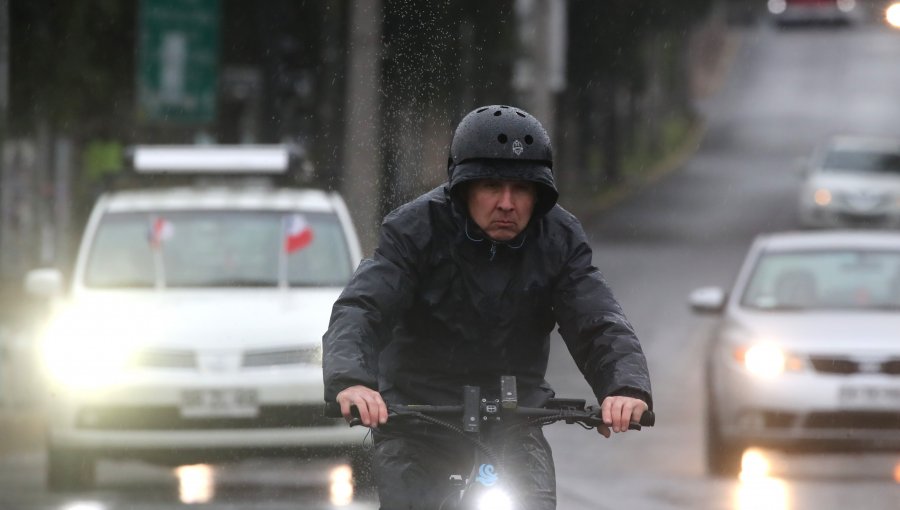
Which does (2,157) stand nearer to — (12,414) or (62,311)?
(12,414)

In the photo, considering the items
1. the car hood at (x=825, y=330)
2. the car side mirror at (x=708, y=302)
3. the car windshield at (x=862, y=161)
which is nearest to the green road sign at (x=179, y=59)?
the car side mirror at (x=708, y=302)

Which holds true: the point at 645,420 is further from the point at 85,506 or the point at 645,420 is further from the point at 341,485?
the point at 341,485

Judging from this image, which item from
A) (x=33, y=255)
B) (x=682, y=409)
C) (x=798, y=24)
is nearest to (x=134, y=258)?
(x=682, y=409)

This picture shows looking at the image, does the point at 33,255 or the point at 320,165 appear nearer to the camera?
the point at 33,255

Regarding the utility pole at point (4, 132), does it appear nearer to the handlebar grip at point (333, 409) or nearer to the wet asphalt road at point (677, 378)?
the wet asphalt road at point (677, 378)

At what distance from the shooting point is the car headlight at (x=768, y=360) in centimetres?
1193

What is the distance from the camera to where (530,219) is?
18.0 feet

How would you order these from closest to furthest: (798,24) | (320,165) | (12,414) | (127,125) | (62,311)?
(62,311), (12,414), (127,125), (320,165), (798,24)

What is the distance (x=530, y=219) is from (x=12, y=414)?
10732mm

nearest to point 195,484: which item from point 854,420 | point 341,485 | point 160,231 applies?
point 341,485

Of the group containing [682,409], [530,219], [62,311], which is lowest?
[682,409]

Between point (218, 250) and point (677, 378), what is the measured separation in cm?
706

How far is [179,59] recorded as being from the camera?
73.9ft

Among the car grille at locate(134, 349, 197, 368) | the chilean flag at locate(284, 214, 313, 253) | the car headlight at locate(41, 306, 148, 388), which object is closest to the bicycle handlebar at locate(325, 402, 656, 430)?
the car grille at locate(134, 349, 197, 368)
